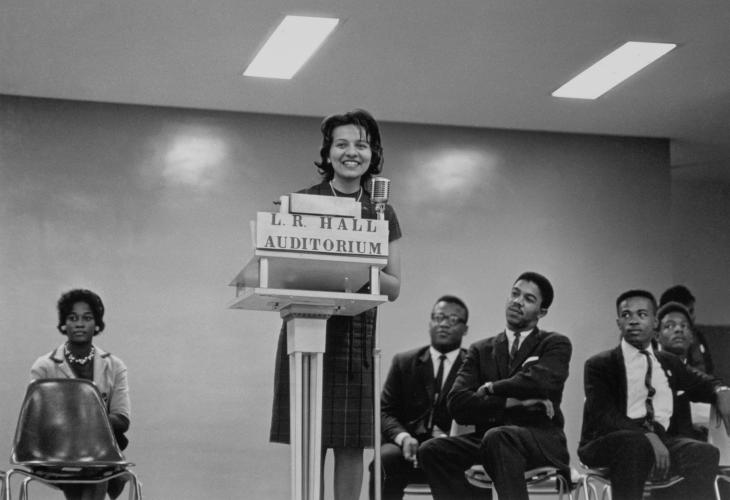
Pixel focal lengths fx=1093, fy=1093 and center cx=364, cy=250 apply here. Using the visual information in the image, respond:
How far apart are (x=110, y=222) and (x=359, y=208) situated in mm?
4623

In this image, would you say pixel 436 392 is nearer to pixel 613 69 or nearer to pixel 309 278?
pixel 613 69

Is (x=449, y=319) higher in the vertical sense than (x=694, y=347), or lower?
higher

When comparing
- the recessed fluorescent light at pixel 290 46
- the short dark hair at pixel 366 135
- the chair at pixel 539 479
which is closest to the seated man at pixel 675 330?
the chair at pixel 539 479

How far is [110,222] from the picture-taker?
23.6ft

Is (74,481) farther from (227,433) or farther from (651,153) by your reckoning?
(651,153)

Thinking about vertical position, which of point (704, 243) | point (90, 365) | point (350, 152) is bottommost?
point (90, 365)

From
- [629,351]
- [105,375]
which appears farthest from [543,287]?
[105,375]

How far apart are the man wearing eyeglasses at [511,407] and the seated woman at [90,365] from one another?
1.50 m

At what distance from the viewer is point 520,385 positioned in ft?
15.9

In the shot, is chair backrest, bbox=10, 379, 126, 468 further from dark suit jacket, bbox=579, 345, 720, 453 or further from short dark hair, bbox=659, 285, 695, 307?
short dark hair, bbox=659, 285, 695, 307

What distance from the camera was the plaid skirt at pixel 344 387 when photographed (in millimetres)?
3084

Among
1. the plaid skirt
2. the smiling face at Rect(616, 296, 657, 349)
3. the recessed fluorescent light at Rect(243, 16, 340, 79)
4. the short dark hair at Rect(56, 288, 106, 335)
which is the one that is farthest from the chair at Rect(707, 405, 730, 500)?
the short dark hair at Rect(56, 288, 106, 335)

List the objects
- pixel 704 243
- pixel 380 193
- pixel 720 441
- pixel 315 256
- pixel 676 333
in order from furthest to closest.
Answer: pixel 704 243 → pixel 676 333 → pixel 720 441 → pixel 380 193 → pixel 315 256

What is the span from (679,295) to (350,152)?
4.88 meters
